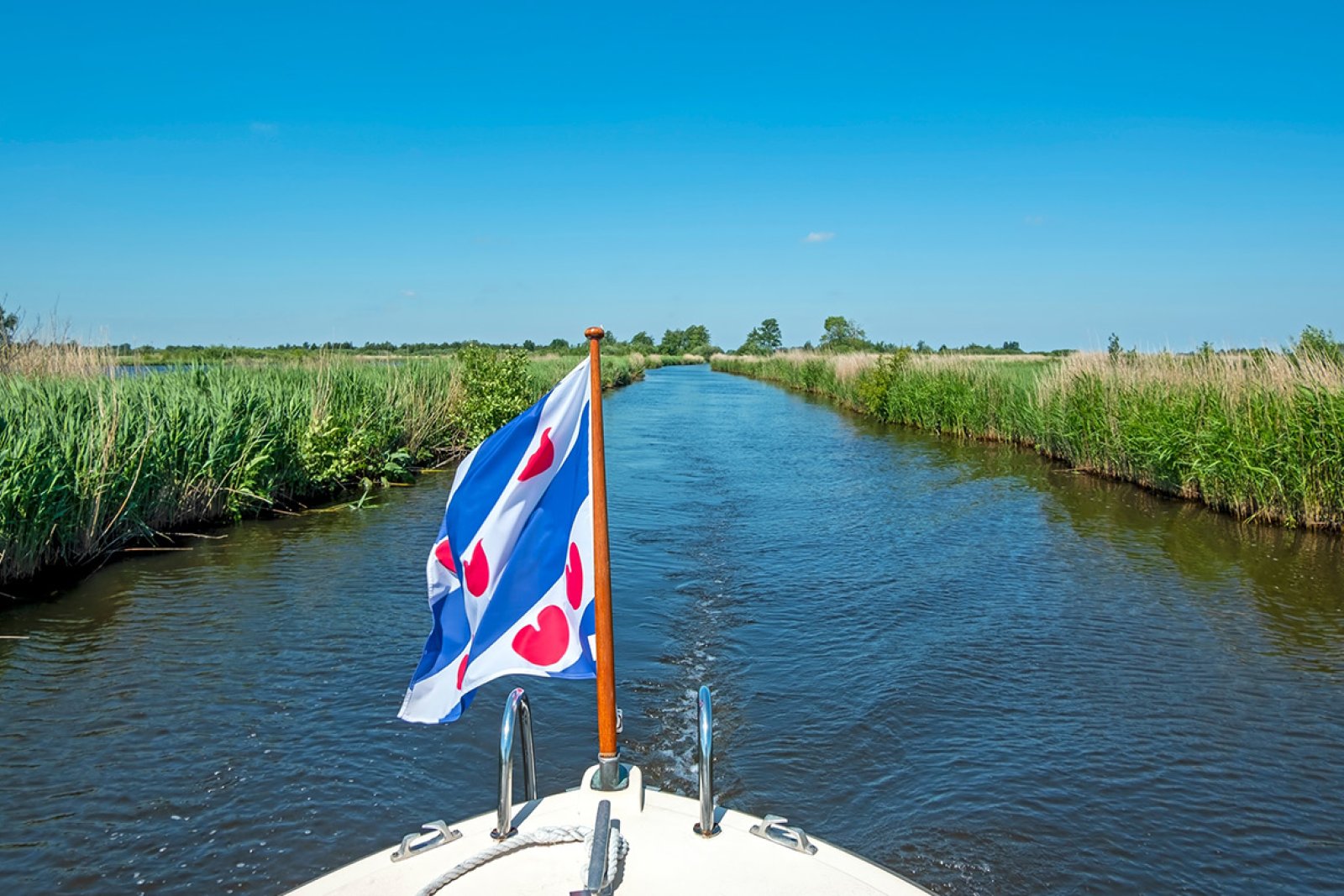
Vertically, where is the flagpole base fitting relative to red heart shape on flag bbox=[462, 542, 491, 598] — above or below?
below

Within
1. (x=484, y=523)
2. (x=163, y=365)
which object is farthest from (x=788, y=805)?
(x=163, y=365)

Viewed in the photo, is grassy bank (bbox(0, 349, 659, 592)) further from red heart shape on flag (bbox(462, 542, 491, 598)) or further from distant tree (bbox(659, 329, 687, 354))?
distant tree (bbox(659, 329, 687, 354))

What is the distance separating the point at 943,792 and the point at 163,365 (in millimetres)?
16204

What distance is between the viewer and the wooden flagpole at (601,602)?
3.37 meters

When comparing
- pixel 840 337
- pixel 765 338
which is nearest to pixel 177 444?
pixel 840 337

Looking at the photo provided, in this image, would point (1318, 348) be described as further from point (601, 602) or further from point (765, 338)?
point (765, 338)

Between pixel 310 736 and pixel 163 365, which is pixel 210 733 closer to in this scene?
pixel 310 736

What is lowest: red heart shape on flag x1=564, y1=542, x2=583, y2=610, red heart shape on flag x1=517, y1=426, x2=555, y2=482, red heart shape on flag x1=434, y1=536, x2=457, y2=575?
red heart shape on flag x1=564, y1=542, x2=583, y2=610

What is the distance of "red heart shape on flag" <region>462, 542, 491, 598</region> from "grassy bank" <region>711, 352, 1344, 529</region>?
12.7 m

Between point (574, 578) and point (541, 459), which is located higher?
point (541, 459)

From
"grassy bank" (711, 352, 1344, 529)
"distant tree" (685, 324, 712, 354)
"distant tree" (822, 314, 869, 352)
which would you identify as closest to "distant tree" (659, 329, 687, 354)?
"distant tree" (685, 324, 712, 354)

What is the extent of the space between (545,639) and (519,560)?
33 cm

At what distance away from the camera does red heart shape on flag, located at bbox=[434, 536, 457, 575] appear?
3604 mm

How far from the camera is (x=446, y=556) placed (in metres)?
3.61
